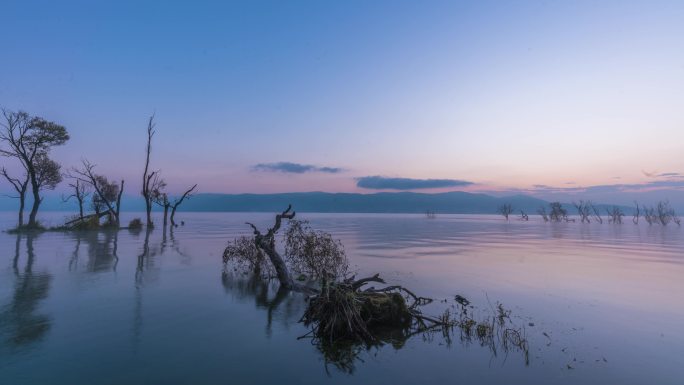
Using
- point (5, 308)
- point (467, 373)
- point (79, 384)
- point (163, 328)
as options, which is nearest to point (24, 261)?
point (5, 308)

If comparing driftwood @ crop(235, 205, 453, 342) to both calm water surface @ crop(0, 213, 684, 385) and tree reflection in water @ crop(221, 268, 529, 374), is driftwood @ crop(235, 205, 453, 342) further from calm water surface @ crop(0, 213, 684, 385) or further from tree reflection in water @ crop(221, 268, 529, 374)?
calm water surface @ crop(0, 213, 684, 385)

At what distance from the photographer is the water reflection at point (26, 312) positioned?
8.95 m

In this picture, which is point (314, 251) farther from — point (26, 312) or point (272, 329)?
point (26, 312)

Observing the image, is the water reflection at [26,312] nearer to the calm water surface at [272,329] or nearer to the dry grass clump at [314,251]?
the calm water surface at [272,329]

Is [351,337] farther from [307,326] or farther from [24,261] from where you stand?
[24,261]

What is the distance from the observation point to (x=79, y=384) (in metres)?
6.68

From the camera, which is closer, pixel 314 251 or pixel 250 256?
pixel 314 251

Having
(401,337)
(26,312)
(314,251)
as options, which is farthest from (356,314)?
(26,312)

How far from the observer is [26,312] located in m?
10.9

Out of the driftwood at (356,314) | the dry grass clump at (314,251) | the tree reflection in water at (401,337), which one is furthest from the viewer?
the dry grass clump at (314,251)

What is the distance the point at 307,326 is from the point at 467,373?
4669 mm

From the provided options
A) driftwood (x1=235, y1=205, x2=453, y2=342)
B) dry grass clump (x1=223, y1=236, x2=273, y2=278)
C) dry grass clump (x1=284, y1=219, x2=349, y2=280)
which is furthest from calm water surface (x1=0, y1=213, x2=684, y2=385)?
dry grass clump (x1=284, y1=219, x2=349, y2=280)


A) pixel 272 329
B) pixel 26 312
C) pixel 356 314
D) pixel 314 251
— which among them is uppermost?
pixel 314 251

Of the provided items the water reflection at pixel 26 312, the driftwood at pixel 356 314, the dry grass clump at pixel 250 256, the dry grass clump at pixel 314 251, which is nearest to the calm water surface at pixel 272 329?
the water reflection at pixel 26 312
